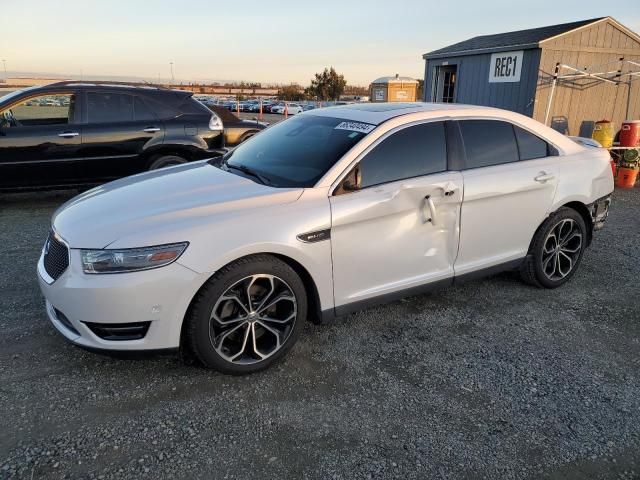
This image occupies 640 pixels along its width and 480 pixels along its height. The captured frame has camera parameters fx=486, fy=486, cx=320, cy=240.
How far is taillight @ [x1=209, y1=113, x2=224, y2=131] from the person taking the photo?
282 inches

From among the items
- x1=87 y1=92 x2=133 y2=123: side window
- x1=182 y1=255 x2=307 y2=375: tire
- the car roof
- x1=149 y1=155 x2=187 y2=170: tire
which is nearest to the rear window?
the car roof

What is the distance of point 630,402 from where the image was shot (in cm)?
287

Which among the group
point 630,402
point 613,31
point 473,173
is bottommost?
point 630,402

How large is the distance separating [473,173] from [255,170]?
1.64 meters

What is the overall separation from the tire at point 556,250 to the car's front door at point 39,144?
5745mm

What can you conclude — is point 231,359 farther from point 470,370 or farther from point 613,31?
point 613,31

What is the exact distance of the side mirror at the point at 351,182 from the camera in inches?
124

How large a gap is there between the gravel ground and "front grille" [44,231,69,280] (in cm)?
63

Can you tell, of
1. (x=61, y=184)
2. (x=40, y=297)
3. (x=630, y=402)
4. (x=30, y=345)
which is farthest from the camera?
(x=61, y=184)

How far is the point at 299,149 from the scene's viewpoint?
12.0 feet

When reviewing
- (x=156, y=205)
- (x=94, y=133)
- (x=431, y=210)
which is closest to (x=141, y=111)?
(x=94, y=133)

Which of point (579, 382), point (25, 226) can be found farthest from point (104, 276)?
point (25, 226)

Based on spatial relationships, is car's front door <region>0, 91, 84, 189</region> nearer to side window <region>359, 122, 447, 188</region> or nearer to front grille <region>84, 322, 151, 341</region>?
front grille <region>84, 322, 151, 341</region>

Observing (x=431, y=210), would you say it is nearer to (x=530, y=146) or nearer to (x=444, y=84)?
(x=530, y=146)
